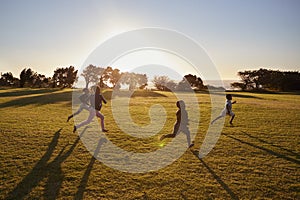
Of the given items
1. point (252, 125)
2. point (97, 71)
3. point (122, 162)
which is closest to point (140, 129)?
point (122, 162)

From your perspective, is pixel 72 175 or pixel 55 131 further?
pixel 55 131

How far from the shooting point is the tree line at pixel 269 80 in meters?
73.2

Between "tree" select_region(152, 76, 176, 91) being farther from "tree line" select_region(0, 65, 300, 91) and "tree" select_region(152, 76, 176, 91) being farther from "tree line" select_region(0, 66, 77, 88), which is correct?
"tree line" select_region(0, 66, 77, 88)

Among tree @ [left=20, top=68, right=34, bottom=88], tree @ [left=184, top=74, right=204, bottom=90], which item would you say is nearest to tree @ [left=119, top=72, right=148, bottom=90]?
tree @ [left=184, top=74, right=204, bottom=90]

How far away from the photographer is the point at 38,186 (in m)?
5.51

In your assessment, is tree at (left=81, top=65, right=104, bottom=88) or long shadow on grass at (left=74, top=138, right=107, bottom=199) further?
tree at (left=81, top=65, right=104, bottom=88)

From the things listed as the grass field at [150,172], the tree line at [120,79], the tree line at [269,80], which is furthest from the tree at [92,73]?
the grass field at [150,172]

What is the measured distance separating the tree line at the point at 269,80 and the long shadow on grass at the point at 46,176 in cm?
7930

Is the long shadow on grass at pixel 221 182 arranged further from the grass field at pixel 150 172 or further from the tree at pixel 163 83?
the tree at pixel 163 83

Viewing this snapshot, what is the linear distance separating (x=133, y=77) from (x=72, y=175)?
228 feet

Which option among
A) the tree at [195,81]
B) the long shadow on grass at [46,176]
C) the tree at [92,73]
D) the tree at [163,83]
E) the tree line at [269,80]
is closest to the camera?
the long shadow on grass at [46,176]

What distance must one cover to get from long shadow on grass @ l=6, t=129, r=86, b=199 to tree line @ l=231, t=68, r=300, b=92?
79302 mm

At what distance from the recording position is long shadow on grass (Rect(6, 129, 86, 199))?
5184 millimetres

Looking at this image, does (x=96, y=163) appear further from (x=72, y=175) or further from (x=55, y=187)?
(x=55, y=187)
